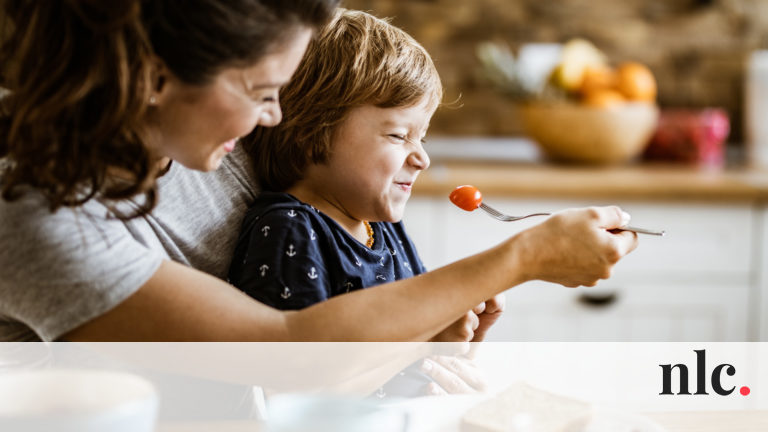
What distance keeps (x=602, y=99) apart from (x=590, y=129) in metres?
0.10

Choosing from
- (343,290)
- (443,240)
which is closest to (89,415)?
(343,290)

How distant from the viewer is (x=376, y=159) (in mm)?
1207

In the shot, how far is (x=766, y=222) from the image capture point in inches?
95.6

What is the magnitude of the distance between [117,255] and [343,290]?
0.34 m

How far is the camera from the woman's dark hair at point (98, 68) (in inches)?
32.4

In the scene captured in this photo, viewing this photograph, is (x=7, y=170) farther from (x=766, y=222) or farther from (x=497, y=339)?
(x=766, y=222)

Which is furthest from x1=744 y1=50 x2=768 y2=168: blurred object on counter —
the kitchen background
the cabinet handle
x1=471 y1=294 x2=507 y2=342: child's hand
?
x1=471 y1=294 x2=507 y2=342: child's hand

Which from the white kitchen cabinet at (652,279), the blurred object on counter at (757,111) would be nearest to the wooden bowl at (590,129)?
the white kitchen cabinet at (652,279)

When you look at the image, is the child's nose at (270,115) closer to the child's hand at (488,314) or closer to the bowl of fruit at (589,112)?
the child's hand at (488,314)

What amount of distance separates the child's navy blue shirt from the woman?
142mm

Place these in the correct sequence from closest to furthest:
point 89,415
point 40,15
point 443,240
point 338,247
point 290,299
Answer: point 89,415
point 40,15
point 290,299
point 338,247
point 443,240

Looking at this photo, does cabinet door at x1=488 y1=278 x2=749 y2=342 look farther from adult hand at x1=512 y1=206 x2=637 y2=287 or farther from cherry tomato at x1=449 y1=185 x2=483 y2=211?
adult hand at x1=512 y1=206 x2=637 y2=287

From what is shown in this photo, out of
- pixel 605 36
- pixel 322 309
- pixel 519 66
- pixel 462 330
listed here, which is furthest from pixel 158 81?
pixel 605 36

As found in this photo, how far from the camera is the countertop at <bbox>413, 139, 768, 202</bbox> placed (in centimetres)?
237
